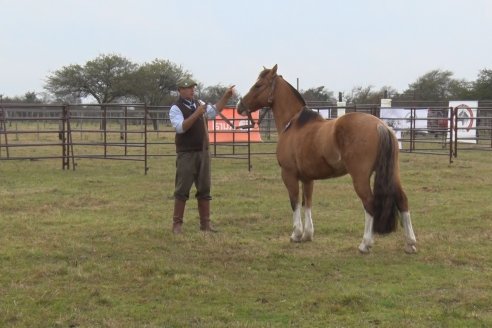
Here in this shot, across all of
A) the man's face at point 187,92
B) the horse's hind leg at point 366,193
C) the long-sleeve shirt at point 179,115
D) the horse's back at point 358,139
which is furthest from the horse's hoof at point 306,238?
the man's face at point 187,92

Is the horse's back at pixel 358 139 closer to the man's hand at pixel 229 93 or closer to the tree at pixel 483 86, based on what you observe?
the man's hand at pixel 229 93

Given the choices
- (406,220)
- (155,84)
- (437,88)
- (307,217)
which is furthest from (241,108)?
(437,88)

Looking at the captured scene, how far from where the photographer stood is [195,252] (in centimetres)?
615

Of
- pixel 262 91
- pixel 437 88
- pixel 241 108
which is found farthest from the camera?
pixel 437 88

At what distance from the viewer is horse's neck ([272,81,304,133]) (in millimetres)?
6777

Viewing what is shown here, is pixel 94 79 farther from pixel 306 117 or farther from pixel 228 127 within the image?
pixel 306 117

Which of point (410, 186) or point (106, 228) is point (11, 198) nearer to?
point (106, 228)

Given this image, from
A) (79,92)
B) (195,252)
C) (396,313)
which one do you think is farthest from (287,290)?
(79,92)

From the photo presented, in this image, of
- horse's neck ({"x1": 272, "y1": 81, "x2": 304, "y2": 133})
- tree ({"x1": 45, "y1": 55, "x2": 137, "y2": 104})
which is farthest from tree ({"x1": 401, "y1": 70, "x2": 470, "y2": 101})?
horse's neck ({"x1": 272, "y1": 81, "x2": 304, "y2": 133})

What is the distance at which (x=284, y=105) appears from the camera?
22.4ft

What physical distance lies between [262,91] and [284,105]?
0.32 m

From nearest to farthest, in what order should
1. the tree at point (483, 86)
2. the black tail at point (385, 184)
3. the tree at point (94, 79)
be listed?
the black tail at point (385, 184)
the tree at point (483, 86)
the tree at point (94, 79)

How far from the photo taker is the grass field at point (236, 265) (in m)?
4.19

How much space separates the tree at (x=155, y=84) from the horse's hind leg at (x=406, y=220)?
39924 mm
